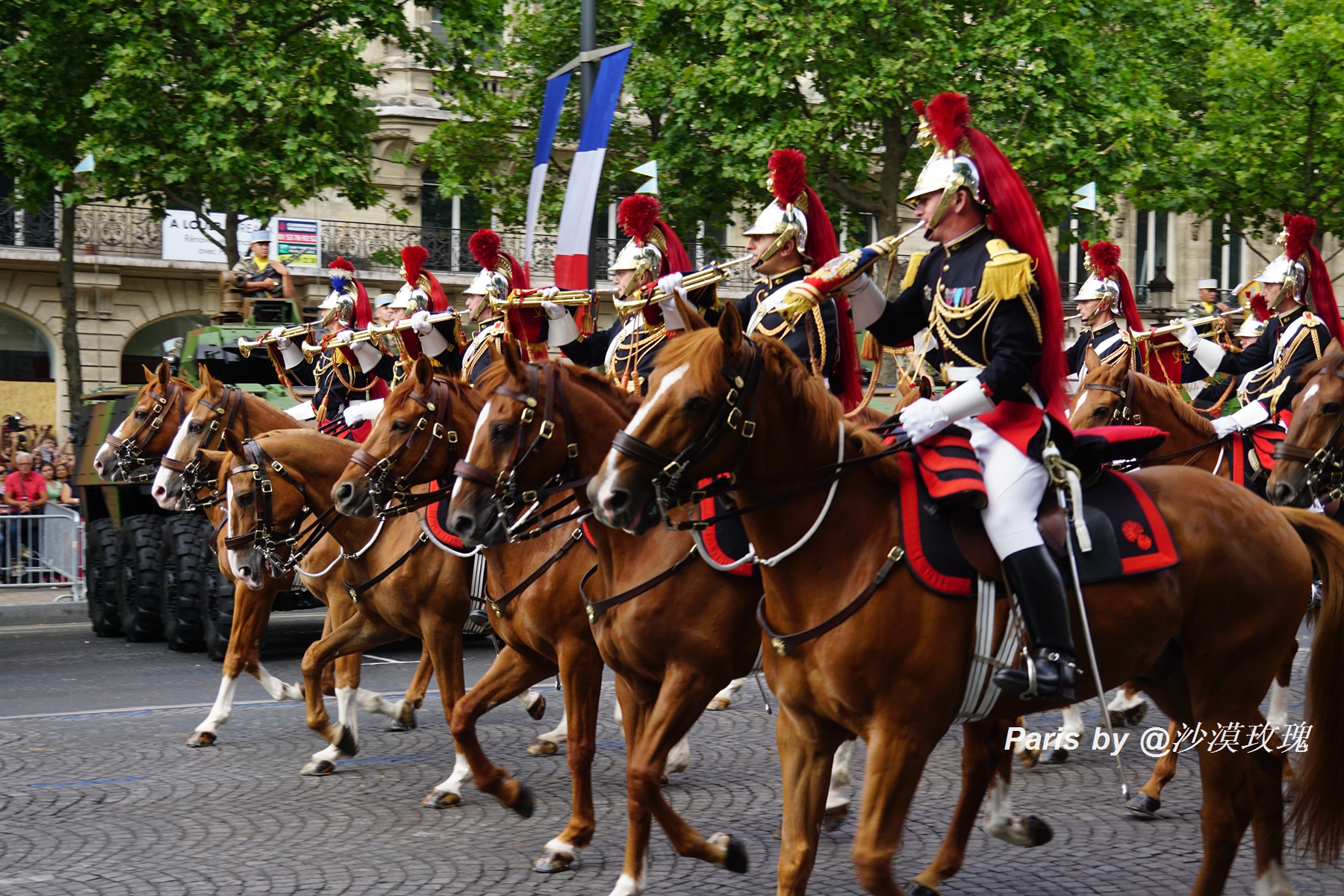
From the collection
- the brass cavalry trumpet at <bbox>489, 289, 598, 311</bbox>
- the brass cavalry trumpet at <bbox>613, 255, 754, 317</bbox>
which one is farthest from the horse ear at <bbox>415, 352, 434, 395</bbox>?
the brass cavalry trumpet at <bbox>613, 255, 754, 317</bbox>

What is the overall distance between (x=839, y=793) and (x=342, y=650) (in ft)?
9.69

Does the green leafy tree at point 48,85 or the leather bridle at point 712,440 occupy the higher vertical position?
the green leafy tree at point 48,85

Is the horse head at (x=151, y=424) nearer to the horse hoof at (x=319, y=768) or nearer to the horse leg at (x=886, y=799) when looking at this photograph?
the horse hoof at (x=319, y=768)

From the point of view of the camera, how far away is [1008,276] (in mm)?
4754

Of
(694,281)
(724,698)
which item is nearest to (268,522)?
(724,698)

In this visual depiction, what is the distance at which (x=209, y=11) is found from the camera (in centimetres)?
1917

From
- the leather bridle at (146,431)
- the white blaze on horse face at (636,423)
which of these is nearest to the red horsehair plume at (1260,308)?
the white blaze on horse face at (636,423)

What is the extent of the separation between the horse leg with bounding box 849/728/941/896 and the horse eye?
3.72 ft

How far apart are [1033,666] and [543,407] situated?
2.29 m

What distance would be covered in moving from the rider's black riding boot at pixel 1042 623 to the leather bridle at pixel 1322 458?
12.3ft

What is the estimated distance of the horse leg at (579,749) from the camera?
19.8ft

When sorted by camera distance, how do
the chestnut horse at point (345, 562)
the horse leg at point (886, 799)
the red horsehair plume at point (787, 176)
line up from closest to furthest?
1. the horse leg at point (886, 799)
2. the red horsehair plume at point (787, 176)
3. the chestnut horse at point (345, 562)

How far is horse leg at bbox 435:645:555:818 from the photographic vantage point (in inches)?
260

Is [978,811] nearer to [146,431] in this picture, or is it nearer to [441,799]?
[441,799]
